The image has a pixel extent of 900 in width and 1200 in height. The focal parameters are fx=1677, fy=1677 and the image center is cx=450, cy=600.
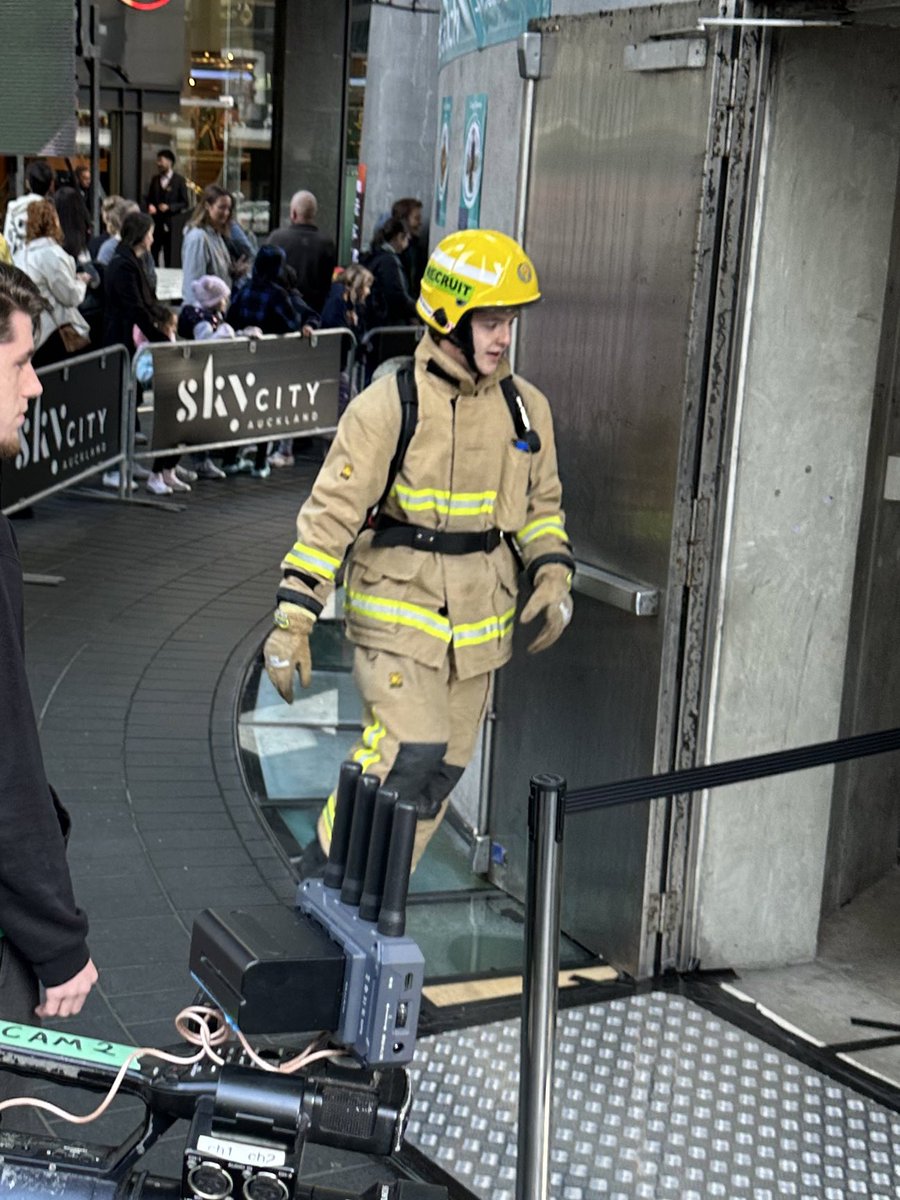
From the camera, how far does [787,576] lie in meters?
4.86

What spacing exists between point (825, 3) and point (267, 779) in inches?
148

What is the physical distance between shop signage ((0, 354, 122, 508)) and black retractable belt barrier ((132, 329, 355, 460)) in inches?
12.6

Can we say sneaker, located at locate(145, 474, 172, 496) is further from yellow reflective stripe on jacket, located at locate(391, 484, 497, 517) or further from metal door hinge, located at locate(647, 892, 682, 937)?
metal door hinge, located at locate(647, 892, 682, 937)

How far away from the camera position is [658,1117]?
13.9ft

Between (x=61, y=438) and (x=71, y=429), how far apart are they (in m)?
0.17

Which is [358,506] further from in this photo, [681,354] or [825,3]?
[825,3]

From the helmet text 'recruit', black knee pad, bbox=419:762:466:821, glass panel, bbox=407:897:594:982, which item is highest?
the helmet text 'recruit'

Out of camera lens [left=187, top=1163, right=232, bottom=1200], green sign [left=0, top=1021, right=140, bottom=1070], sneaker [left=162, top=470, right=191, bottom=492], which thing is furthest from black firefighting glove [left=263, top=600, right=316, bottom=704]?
sneaker [left=162, top=470, right=191, bottom=492]

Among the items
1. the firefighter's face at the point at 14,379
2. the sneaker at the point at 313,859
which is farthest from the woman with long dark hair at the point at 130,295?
the firefighter's face at the point at 14,379

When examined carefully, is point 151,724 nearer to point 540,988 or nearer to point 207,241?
point 540,988

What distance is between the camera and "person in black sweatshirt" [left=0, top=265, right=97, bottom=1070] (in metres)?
2.79

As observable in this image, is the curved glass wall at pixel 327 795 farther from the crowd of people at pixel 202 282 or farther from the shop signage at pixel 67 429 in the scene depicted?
the crowd of people at pixel 202 282

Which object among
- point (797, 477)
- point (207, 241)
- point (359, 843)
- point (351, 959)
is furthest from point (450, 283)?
point (207, 241)

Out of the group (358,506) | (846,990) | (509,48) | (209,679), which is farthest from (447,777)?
(209,679)
